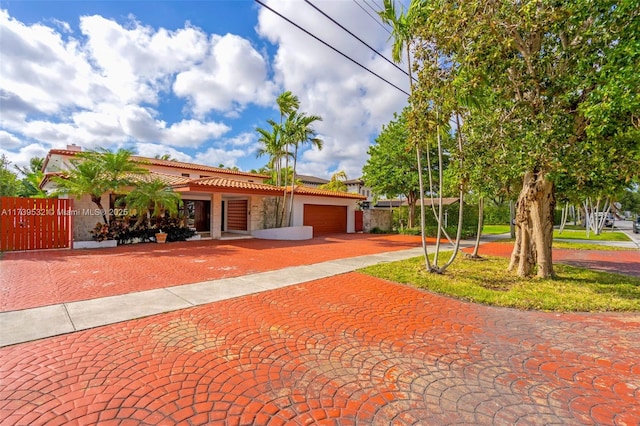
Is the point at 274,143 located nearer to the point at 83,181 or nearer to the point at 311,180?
the point at 83,181

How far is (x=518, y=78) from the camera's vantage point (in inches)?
275

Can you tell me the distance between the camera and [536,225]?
795cm

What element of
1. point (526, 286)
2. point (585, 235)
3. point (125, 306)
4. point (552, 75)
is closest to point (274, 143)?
point (552, 75)

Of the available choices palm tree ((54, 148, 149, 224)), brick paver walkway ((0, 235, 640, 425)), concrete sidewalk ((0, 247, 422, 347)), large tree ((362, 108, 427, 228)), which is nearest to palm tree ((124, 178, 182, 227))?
palm tree ((54, 148, 149, 224))

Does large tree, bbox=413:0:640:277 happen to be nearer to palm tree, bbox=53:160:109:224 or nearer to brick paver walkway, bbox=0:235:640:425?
brick paver walkway, bbox=0:235:640:425

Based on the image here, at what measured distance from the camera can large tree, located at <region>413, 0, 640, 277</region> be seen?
536 cm

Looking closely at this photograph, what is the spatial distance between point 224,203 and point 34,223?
1096 centimetres

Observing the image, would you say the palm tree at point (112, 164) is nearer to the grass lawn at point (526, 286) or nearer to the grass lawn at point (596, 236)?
the grass lawn at point (526, 286)

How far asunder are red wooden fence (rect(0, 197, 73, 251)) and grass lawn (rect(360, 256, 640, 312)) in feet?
40.1

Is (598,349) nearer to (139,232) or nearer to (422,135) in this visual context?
(422,135)

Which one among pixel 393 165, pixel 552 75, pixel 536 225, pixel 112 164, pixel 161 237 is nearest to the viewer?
pixel 552 75

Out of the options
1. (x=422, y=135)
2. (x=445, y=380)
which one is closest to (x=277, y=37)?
(x=422, y=135)

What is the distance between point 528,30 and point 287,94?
13.9 metres

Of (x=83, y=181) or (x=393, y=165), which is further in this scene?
(x=393, y=165)
